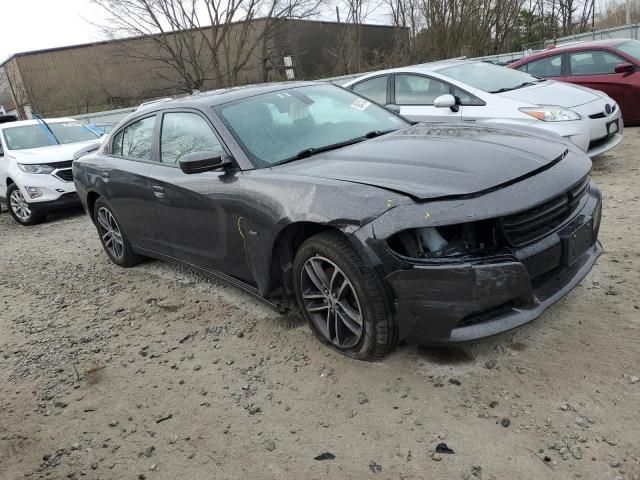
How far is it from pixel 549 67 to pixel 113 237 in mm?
7249

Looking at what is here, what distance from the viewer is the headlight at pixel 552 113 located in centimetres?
590

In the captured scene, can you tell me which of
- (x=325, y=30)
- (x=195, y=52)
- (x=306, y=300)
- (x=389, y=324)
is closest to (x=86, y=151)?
(x=306, y=300)

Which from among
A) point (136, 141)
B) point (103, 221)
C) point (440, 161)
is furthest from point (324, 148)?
point (103, 221)

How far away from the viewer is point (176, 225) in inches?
154

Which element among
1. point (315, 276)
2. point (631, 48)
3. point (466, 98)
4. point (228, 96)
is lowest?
point (315, 276)

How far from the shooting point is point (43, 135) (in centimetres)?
895

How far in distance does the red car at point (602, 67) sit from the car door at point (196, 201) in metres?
6.87

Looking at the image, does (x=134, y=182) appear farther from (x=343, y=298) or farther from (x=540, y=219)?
(x=540, y=219)

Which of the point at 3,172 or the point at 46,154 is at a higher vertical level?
the point at 46,154

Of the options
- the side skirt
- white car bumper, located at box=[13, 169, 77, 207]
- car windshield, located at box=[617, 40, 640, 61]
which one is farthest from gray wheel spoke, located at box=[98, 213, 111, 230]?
car windshield, located at box=[617, 40, 640, 61]

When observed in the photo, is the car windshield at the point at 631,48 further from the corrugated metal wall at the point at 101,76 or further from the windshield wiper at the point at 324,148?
the corrugated metal wall at the point at 101,76

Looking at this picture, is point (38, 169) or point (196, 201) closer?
point (196, 201)

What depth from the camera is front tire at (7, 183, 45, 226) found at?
26.7 ft

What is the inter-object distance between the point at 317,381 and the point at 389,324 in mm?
572
